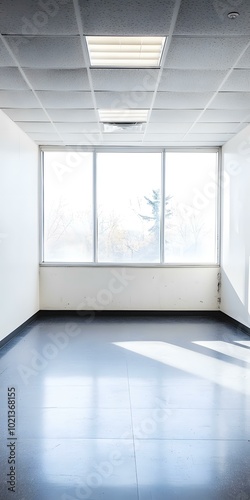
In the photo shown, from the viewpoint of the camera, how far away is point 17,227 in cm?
523

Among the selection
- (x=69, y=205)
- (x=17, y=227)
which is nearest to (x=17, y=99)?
(x=17, y=227)

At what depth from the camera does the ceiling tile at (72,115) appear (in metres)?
4.62

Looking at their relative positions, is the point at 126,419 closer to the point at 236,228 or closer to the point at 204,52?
the point at 204,52

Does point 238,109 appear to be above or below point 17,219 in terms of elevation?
above

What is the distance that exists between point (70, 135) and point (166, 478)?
4.95 meters

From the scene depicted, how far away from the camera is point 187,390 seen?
3.30 meters

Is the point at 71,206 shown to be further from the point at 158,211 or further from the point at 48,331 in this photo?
the point at 48,331

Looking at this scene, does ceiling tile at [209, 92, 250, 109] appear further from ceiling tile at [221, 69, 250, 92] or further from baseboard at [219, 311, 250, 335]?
baseboard at [219, 311, 250, 335]

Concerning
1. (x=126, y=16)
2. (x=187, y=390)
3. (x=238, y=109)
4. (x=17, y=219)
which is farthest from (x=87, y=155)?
(x=187, y=390)

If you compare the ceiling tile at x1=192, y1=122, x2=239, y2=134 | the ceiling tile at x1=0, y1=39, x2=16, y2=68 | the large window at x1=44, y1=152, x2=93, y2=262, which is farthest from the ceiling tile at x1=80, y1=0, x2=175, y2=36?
the large window at x1=44, y1=152, x2=93, y2=262

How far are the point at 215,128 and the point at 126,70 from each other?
2.22m

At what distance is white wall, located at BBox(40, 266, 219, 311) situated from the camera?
656 centimetres

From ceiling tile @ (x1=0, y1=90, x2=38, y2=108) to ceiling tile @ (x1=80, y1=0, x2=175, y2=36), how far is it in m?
1.41

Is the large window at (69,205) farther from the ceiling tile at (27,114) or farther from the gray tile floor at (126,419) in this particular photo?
the gray tile floor at (126,419)
